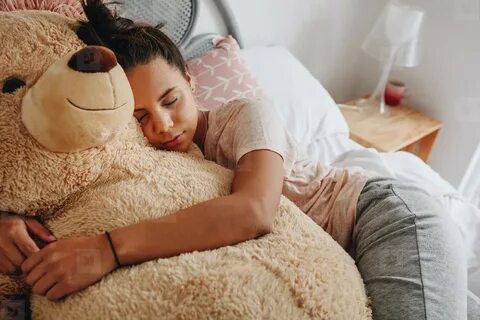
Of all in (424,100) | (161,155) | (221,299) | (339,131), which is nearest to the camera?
(221,299)

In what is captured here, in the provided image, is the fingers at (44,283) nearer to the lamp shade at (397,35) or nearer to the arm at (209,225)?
the arm at (209,225)

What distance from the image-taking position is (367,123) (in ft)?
6.57

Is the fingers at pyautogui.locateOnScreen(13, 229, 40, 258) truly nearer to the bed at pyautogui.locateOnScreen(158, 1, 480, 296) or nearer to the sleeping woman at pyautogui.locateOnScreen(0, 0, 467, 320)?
the sleeping woman at pyautogui.locateOnScreen(0, 0, 467, 320)

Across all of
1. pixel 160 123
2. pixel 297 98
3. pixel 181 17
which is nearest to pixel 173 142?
pixel 160 123

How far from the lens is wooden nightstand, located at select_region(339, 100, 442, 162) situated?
187cm

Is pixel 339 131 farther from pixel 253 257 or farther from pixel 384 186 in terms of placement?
pixel 253 257

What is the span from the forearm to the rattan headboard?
0.77 m

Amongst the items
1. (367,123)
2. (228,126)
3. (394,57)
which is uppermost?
(228,126)

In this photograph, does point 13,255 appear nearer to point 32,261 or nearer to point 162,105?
point 32,261

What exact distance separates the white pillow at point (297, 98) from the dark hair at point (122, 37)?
0.69 metres

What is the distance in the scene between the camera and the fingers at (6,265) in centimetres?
67

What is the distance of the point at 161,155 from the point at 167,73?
21 cm

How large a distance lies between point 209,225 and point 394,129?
1491mm

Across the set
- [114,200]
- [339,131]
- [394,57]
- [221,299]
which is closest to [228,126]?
[114,200]
